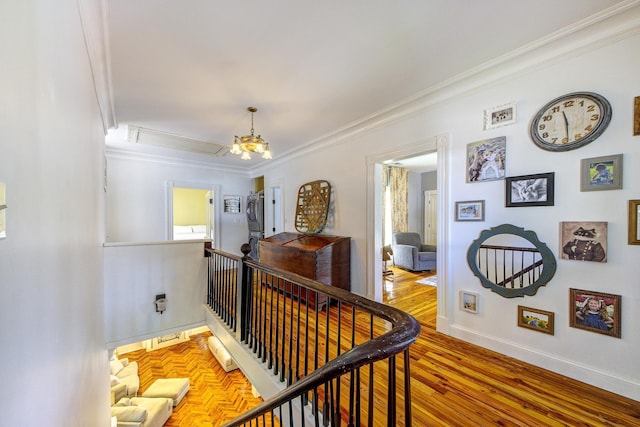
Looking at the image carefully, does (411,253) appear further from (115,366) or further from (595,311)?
(115,366)

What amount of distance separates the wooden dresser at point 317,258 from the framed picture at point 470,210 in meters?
1.60

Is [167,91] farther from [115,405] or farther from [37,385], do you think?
[115,405]

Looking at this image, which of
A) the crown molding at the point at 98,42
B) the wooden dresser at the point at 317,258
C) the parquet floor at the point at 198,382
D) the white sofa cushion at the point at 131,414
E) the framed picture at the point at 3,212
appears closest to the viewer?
the framed picture at the point at 3,212

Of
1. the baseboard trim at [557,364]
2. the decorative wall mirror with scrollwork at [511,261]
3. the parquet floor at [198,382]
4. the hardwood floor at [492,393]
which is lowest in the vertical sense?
the parquet floor at [198,382]

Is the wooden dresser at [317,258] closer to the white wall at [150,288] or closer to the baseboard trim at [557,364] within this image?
the white wall at [150,288]

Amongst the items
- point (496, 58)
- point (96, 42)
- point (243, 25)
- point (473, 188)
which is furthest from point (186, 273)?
point (496, 58)

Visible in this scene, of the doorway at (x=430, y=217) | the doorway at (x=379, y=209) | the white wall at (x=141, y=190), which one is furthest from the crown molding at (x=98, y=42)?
the doorway at (x=430, y=217)

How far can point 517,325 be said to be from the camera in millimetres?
2125

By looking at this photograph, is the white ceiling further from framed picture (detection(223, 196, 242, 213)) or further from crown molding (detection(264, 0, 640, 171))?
framed picture (detection(223, 196, 242, 213))

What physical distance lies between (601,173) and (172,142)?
5276 millimetres

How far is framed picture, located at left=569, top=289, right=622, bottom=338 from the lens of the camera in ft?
5.59

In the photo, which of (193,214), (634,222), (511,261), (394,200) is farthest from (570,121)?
(193,214)

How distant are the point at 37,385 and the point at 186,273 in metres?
2.95

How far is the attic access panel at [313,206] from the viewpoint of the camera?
4078 millimetres
